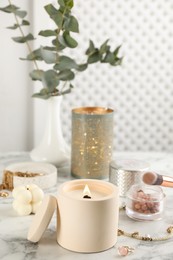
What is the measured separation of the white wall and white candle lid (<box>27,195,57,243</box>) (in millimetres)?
918

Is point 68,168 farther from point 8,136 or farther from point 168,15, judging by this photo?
point 168,15

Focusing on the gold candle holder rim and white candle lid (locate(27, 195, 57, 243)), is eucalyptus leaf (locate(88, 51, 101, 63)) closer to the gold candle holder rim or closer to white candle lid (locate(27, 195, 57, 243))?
the gold candle holder rim

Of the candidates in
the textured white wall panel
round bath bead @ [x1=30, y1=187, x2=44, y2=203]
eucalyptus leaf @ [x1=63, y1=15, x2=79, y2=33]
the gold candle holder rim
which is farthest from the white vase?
the textured white wall panel

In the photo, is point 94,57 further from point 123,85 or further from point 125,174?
point 123,85

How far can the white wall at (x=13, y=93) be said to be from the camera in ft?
5.52

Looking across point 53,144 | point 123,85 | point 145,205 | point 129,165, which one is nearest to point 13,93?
point 53,144

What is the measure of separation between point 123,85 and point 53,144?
31.1 inches

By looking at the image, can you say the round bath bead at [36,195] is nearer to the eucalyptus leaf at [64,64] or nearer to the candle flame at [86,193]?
the candle flame at [86,193]

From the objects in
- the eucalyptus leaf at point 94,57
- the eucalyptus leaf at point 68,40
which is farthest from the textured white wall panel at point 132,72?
the eucalyptus leaf at point 68,40

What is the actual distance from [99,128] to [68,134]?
32.2 inches

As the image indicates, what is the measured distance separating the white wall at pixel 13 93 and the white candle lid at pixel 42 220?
0.92 m

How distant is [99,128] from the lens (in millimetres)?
1243

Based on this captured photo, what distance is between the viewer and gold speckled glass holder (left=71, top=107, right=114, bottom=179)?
48.8 inches

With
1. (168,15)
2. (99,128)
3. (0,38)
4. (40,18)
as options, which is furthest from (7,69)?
(168,15)
